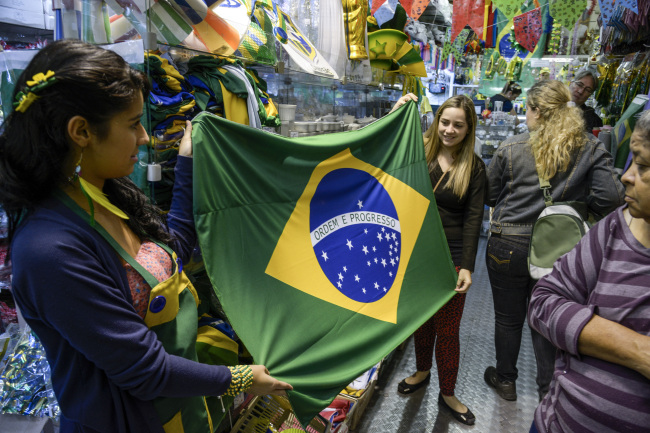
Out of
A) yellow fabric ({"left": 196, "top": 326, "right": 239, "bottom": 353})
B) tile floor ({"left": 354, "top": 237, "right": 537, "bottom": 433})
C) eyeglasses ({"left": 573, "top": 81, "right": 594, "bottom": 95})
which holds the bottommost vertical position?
tile floor ({"left": 354, "top": 237, "right": 537, "bottom": 433})

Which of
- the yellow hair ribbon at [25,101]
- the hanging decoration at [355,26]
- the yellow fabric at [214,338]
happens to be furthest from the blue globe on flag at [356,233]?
the hanging decoration at [355,26]

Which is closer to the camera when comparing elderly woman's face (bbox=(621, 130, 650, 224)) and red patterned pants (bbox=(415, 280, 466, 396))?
elderly woman's face (bbox=(621, 130, 650, 224))

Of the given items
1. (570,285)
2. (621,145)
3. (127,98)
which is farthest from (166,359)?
(621,145)

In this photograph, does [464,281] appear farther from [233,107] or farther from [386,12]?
[386,12]

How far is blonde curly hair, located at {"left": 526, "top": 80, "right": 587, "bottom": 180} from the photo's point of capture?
2375 millimetres

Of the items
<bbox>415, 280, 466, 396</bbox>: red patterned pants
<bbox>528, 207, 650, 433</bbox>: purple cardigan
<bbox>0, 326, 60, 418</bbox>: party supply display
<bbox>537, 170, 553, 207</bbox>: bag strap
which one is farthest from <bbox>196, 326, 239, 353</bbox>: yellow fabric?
<bbox>537, 170, 553, 207</bbox>: bag strap

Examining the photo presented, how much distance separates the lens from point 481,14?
528cm

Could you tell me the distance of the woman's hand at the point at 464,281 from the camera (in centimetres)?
238

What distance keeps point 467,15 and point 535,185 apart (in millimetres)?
3577

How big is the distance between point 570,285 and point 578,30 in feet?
20.4

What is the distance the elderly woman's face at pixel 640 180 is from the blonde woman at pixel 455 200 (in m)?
1.29

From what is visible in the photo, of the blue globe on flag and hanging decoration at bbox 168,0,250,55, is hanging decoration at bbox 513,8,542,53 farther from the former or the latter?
hanging decoration at bbox 168,0,250,55

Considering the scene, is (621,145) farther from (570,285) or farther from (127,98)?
(127,98)

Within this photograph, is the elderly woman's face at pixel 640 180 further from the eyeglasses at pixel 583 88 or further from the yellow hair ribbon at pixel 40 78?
the eyeglasses at pixel 583 88
